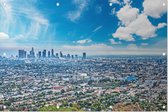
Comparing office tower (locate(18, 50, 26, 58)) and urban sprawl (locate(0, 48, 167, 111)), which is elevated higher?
office tower (locate(18, 50, 26, 58))

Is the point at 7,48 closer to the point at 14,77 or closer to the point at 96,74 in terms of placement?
the point at 14,77

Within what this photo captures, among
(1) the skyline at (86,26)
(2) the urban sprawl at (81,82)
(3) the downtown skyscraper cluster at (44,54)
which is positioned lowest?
(2) the urban sprawl at (81,82)

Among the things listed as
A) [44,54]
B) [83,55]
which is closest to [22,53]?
[44,54]

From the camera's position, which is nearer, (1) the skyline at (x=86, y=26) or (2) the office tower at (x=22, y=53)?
(1) the skyline at (x=86, y=26)

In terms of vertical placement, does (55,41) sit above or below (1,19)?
below

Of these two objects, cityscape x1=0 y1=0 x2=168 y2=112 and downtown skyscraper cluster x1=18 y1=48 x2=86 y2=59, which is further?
downtown skyscraper cluster x1=18 y1=48 x2=86 y2=59

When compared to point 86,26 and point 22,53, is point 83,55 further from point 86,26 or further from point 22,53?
point 22,53

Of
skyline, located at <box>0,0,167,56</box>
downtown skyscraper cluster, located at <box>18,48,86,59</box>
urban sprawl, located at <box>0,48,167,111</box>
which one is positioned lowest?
urban sprawl, located at <box>0,48,167,111</box>

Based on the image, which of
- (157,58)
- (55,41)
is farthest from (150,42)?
(55,41)
